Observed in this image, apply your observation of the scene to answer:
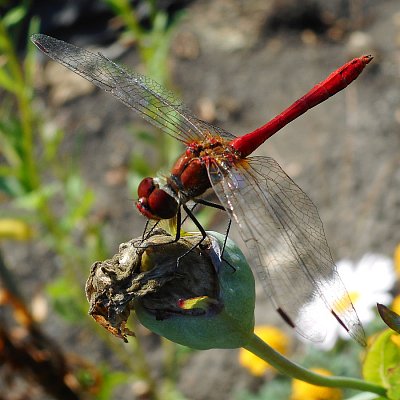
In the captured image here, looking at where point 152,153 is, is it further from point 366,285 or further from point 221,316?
point 221,316

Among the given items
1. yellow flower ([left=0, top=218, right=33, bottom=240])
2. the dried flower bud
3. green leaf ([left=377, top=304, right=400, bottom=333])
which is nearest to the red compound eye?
the dried flower bud

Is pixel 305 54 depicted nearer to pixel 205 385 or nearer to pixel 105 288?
pixel 205 385

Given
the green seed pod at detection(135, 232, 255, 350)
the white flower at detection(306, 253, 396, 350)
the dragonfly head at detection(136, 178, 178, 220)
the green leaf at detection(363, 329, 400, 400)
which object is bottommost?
the green seed pod at detection(135, 232, 255, 350)

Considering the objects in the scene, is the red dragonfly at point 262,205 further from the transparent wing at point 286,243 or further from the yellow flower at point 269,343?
the yellow flower at point 269,343

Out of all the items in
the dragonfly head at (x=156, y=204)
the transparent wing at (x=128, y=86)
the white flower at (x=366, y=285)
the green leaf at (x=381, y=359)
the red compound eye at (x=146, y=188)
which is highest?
the white flower at (x=366, y=285)

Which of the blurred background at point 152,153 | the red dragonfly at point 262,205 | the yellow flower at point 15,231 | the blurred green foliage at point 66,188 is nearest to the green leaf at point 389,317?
the red dragonfly at point 262,205

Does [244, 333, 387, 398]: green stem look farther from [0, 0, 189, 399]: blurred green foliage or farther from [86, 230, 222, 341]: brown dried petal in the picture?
[0, 0, 189, 399]: blurred green foliage

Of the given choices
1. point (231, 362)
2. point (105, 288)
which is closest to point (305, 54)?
point (231, 362)
